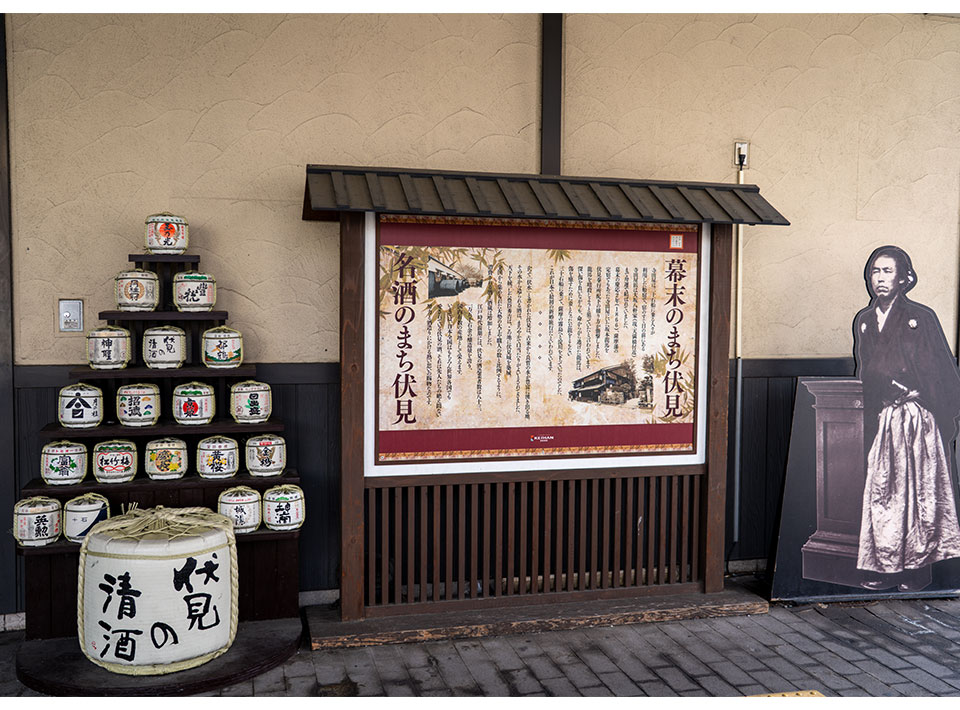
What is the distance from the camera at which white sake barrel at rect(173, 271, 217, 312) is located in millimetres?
4301

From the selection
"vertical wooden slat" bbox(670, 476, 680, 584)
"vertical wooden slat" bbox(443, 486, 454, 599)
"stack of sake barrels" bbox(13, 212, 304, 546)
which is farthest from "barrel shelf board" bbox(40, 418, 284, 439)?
"vertical wooden slat" bbox(670, 476, 680, 584)

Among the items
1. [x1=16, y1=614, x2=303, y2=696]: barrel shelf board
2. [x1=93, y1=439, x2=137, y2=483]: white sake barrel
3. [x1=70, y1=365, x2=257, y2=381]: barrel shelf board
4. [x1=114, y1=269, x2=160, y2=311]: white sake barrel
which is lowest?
[x1=16, y1=614, x2=303, y2=696]: barrel shelf board

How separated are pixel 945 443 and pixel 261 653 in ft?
13.3

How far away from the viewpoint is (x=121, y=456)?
420cm

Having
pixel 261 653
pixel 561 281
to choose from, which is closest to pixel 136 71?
pixel 561 281

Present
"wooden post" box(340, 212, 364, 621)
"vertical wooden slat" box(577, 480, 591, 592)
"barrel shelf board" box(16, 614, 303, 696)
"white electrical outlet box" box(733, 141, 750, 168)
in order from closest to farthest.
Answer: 1. "barrel shelf board" box(16, 614, 303, 696)
2. "wooden post" box(340, 212, 364, 621)
3. "vertical wooden slat" box(577, 480, 591, 592)
4. "white electrical outlet box" box(733, 141, 750, 168)

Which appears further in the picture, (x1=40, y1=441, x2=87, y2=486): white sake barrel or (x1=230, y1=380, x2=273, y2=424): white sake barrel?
(x1=230, y1=380, x2=273, y2=424): white sake barrel

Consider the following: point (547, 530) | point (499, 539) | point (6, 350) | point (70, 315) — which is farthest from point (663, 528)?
point (6, 350)

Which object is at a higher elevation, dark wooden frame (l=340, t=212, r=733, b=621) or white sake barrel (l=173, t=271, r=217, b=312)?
white sake barrel (l=173, t=271, r=217, b=312)

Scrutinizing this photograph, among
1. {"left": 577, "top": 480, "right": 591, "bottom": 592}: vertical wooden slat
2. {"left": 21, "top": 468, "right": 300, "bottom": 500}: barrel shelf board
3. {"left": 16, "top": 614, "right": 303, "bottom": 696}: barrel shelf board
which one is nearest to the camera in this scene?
{"left": 16, "top": 614, "right": 303, "bottom": 696}: barrel shelf board

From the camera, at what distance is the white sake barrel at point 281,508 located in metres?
4.33

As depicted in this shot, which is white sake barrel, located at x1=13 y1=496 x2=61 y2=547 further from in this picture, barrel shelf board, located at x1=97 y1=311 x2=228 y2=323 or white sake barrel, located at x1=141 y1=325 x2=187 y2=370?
barrel shelf board, located at x1=97 y1=311 x2=228 y2=323

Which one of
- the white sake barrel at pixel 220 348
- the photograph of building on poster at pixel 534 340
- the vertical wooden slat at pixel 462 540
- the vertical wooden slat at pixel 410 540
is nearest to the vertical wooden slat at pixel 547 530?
the photograph of building on poster at pixel 534 340

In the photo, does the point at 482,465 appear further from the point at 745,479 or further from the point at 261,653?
the point at 745,479
